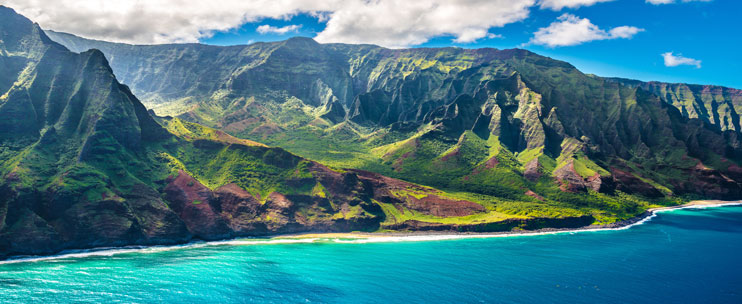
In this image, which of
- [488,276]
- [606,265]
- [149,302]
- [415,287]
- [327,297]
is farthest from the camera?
[606,265]

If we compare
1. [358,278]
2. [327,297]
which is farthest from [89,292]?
[358,278]

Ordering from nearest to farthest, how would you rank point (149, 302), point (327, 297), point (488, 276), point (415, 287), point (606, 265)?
point (149, 302) < point (327, 297) < point (415, 287) < point (488, 276) < point (606, 265)

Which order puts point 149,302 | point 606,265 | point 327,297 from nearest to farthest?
point 149,302
point 327,297
point 606,265

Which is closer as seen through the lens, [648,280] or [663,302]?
[663,302]

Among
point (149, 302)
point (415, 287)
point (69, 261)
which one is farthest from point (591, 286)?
point (69, 261)

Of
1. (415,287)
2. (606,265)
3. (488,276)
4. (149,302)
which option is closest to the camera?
(149,302)

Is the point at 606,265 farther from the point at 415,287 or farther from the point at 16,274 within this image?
the point at 16,274

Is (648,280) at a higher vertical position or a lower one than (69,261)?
lower

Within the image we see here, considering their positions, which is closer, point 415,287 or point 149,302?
point 149,302

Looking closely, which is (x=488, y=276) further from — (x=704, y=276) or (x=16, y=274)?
(x=16, y=274)
